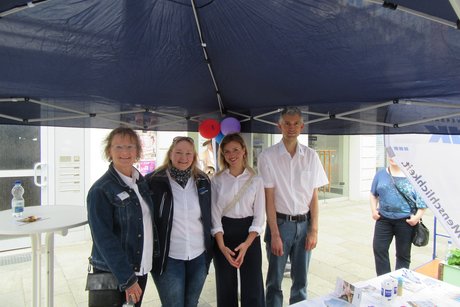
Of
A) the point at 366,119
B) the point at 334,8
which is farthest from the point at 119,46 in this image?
the point at 366,119

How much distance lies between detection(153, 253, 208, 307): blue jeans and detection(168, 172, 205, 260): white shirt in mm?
59

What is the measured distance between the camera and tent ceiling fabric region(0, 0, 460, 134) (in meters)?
1.55

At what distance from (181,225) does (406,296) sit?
4.43 feet

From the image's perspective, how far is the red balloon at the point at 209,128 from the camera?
317 cm

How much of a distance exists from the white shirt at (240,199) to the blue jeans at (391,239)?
5.35ft

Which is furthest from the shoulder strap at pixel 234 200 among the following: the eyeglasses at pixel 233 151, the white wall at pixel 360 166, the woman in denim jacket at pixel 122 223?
the white wall at pixel 360 166

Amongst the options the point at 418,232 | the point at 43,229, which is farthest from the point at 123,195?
the point at 418,232

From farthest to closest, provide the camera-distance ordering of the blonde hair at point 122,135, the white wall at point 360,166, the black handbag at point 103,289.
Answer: the white wall at point 360,166
the blonde hair at point 122,135
the black handbag at point 103,289

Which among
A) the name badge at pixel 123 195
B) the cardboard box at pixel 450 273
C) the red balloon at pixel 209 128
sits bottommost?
the cardboard box at pixel 450 273

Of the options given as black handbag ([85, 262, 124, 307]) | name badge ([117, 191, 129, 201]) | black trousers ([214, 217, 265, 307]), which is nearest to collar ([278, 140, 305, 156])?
black trousers ([214, 217, 265, 307])

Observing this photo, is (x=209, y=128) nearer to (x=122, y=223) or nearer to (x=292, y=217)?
(x=292, y=217)

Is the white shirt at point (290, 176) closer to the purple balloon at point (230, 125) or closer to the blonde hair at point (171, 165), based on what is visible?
the blonde hair at point (171, 165)

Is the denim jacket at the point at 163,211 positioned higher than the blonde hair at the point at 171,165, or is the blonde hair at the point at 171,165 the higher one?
the blonde hair at the point at 171,165

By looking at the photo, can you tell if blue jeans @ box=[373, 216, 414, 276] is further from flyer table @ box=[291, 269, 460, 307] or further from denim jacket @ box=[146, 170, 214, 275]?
denim jacket @ box=[146, 170, 214, 275]
